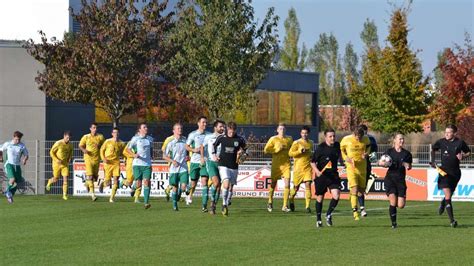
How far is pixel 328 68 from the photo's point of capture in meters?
107

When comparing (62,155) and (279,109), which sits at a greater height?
(279,109)

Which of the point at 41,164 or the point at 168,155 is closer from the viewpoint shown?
the point at 168,155

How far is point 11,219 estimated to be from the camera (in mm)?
24734

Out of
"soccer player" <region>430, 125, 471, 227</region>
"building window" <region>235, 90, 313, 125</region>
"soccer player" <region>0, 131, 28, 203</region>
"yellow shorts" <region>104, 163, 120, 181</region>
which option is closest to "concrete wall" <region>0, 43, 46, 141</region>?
"soccer player" <region>0, 131, 28, 203</region>

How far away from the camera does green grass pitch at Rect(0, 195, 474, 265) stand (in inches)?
640

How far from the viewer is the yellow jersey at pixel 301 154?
87.0 ft

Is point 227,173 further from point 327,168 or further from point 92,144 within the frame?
point 92,144

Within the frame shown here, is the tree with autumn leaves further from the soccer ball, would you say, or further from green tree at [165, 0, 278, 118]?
the soccer ball

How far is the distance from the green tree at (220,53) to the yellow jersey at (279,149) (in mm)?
15234

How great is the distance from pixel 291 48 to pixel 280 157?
72575 millimetres

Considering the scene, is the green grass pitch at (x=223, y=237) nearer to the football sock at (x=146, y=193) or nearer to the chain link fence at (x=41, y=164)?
the football sock at (x=146, y=193)

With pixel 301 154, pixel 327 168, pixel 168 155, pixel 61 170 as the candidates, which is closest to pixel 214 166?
pixel 301 154

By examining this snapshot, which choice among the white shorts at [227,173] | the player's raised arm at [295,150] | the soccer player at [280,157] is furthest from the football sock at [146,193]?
the player's raised arm at [295,150]

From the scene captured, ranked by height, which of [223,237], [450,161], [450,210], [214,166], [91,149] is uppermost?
[91,149]
